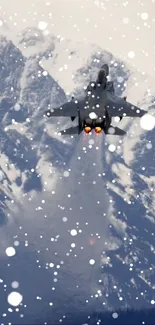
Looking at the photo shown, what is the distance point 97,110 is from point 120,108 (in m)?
3.46

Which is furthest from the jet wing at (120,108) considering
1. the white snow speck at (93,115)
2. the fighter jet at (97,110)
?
the white snow speck at (93,115)

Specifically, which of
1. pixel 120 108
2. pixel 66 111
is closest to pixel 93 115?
pixel 120 108

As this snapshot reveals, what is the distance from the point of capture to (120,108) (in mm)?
55125

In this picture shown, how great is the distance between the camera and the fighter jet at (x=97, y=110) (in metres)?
53.1

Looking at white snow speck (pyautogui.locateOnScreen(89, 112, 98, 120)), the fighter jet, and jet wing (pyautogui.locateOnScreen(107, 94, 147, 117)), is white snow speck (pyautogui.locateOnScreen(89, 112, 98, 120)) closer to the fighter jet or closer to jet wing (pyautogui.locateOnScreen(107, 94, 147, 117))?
the fighter jet

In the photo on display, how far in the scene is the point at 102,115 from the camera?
53.1m

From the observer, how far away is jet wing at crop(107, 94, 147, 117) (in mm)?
54344

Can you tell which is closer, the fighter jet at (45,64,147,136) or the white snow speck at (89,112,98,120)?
the white snow speck at (89,112,98,120)

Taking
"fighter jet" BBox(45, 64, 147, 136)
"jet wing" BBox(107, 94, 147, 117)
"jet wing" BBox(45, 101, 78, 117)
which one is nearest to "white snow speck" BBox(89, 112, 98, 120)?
"fighter jet" BBox(45, 64, 147, 136)

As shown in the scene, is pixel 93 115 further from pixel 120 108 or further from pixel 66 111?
pixel 66 111

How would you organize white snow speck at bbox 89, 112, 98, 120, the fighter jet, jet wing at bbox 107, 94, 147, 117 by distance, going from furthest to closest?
jet wing at bbox 107, 94, 147, 117
the fighter jet
white snow speck at bbox 89, 112, 98, 120

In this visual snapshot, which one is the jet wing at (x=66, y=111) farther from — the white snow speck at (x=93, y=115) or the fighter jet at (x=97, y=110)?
the white snow speck at (x=93, y=115)

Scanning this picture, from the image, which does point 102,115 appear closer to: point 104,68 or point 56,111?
point 56,111

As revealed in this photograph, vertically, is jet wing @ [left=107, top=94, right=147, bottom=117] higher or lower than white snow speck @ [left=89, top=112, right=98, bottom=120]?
lower
